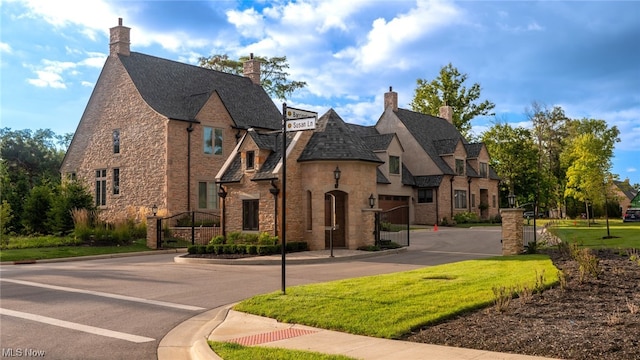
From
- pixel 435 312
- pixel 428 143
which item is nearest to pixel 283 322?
pixel 435 312

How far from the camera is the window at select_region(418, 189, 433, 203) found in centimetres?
4675

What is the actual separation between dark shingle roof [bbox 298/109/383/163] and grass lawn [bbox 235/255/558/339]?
34.5 feet

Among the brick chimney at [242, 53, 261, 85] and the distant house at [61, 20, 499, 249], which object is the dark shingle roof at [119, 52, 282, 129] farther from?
the brick chimney at [242, 53, 261, 85]

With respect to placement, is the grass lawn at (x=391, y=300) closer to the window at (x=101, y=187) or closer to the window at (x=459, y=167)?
the window at (x=101, y=187)

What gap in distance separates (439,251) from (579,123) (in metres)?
63.4

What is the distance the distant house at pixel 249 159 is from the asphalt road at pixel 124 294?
3945 mm

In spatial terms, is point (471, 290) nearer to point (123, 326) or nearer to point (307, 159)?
point (123, 326)

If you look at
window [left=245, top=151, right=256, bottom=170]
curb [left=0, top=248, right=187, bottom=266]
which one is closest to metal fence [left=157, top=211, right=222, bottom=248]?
curb [left=0, top=248, right=187, bottom=266]

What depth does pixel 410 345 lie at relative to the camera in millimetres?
7488

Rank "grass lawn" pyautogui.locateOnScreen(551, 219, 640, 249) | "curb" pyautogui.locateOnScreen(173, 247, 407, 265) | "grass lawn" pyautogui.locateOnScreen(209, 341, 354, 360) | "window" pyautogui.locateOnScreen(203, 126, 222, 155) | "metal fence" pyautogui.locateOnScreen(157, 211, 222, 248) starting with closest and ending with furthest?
"grass lawn" pyautogui.locateOnScreen(209, 341, 354, 360), "curb" pyautogui.locateOnScreen(173, 247, 407, 265), "grass lawn" pyautogui.locateOnScreen(551, 219, 640, 249), "metal fence" pyautogui.locateOnScreen(157, 211, 222, 248), "window" pyautogui.locateOnScreen(203, 126, 222, 155)

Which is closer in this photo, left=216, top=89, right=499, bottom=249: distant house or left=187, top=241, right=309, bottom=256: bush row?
left=187, top=241, right=309, bottom=256: bush row

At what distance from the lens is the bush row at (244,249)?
22.1m

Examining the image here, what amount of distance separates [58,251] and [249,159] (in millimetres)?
9862

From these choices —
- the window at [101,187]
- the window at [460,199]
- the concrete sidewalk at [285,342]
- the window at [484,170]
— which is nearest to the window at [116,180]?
the window at [101,187]
